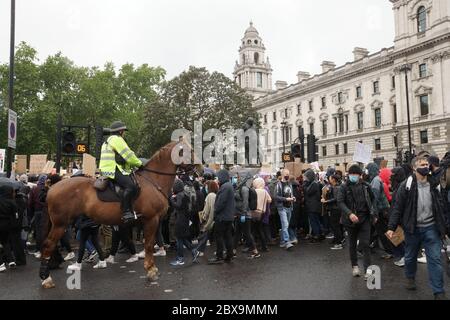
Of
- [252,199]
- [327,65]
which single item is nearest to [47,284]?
[252,199]

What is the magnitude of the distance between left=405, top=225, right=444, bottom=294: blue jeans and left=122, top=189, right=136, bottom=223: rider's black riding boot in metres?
4.61

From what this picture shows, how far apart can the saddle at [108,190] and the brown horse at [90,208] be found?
0.09 meters

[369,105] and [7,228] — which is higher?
[369,105]

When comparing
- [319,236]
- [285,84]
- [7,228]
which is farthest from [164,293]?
[285,84]

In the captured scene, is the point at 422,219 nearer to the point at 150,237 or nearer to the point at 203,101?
the point at 150,237

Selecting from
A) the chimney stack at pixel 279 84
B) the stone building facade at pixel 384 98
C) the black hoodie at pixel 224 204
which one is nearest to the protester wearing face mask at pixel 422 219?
the black hoodie at pixel 224 204

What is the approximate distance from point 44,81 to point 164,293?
4470cm

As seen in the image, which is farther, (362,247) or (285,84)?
(285,84)

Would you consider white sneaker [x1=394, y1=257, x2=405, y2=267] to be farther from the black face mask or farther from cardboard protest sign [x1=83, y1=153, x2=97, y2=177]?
cardboard protest sign [x1=83, y1=153, x2=97, y2=177]

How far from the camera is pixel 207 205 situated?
10.3 metres

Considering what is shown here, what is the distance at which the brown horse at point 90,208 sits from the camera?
25.0ft

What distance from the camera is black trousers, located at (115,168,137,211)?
7.61 metres

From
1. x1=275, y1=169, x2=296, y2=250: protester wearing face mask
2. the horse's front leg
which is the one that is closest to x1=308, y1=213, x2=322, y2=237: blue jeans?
x1=275, y1=169, x2=296, y2=250: protester wearing face mask

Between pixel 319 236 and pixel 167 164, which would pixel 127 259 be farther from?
pixel 319 236
